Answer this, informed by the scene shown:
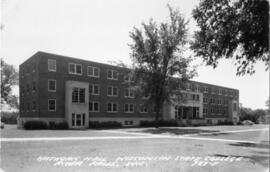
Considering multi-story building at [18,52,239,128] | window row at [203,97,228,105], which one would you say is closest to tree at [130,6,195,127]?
multi-story building at [18,52,239,128]

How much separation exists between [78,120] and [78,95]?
347cm

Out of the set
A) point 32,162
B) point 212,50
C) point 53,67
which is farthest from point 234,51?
point 53,67

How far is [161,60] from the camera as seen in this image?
38656 millimetres

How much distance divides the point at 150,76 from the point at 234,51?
75.6ft

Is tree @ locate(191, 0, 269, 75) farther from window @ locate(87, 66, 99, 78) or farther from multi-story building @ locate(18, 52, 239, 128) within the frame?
window @ locate(87, 66, 99, 78)

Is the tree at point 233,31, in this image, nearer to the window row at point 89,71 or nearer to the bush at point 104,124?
the window row at point 89,71

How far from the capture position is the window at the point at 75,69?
133 ft

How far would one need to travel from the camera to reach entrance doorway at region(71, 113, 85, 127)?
39.1 m

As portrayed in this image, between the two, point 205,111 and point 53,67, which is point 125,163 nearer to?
point 53,67

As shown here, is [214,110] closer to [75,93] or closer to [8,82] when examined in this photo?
[75,93]

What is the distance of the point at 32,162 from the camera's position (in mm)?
10008

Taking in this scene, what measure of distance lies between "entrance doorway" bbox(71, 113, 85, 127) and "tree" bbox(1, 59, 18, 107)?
1297 inches

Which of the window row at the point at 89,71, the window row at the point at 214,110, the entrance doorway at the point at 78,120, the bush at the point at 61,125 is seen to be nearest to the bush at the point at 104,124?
the entrance doorway at the point at 78,120

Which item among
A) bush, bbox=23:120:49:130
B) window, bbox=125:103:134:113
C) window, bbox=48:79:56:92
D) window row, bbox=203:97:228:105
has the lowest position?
bush, bbox=23:120:49:130
